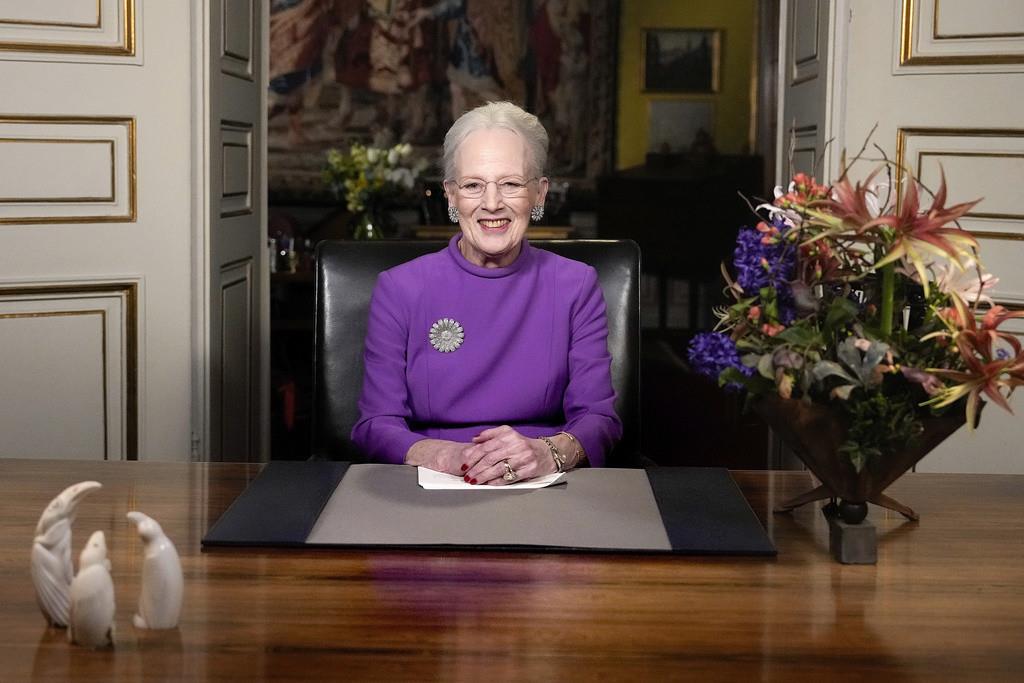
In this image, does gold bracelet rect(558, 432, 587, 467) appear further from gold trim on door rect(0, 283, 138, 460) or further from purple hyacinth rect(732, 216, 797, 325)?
gold trim on door rect(0, 283, 138, 460)

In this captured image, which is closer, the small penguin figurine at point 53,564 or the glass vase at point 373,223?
the small penguin figurine at point 53,564

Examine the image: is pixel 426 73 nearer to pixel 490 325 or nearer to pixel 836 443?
pixel 490 325

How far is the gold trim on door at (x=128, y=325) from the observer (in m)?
3.45

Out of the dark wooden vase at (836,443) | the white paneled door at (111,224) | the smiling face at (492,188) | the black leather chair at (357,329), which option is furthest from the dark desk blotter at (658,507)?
the white paneled door at (111,224)

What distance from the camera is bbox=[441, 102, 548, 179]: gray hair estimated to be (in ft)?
7.73

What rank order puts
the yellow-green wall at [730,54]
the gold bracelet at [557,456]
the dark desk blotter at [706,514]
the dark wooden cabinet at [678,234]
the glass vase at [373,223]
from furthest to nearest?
1. the yellow-green wall at [730,54]
2. the dark wooden cabinet at [678,234]
3. the glass vase at [373,223]
4. the gold bracelet at [557,456]
5. the dark desk blotter at [706,514]

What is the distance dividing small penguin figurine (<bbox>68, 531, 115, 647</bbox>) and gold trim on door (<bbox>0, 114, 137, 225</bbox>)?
2404 millimetres

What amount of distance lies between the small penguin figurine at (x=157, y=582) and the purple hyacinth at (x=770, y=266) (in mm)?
713

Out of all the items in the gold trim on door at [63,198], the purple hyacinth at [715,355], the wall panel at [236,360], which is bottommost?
the wall panel at [236,360]

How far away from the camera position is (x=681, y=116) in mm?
8789

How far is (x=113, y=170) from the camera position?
3504mm

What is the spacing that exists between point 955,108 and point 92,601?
2.89 meters

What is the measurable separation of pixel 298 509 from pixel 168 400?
2.05m

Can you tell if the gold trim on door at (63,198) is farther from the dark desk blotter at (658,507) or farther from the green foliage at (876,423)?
the green foliage at (876,423)
